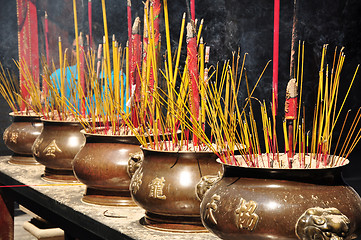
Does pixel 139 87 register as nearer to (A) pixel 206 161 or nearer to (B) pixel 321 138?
(A) pixel 206 161

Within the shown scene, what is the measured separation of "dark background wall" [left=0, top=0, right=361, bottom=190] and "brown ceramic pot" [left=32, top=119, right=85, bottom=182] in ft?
1.54

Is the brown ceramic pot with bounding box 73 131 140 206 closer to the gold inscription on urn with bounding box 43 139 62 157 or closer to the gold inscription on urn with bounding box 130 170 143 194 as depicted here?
the gold inscription on urn with bounding box 130 170 143 194

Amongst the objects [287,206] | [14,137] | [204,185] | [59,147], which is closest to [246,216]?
[287,206]

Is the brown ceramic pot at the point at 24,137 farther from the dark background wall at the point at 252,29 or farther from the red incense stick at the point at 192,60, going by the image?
the red incense stick at the point at 192,60

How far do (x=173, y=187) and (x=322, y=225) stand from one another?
47cm

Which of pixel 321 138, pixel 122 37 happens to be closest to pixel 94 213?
pixel 321 138

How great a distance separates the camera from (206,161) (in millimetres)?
1432

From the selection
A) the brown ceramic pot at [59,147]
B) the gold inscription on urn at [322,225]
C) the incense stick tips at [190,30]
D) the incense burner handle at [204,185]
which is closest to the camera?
the gold inscription on urn at [322,225]

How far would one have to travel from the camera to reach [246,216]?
3.46 ft

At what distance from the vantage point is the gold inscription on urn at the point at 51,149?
2.14 m

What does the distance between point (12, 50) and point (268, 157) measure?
360 centimetres

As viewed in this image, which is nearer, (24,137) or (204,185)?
(204,185)

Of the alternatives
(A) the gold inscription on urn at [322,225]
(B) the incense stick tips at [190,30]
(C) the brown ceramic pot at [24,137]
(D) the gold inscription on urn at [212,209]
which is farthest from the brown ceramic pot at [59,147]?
(A) the gold inscription on urn at [322,225]

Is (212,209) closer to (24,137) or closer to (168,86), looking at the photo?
(168,86)
